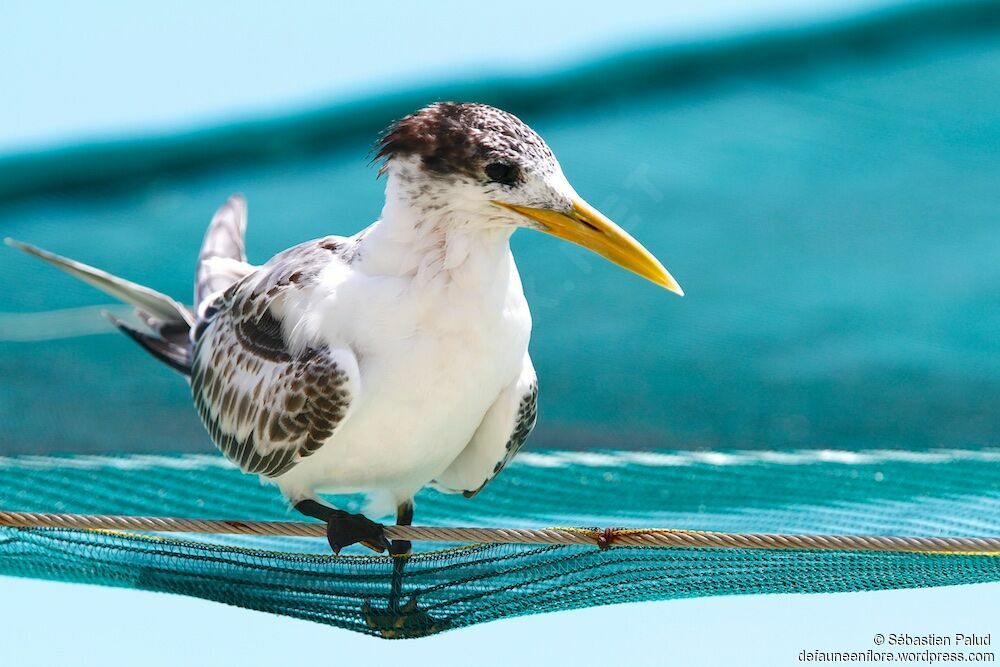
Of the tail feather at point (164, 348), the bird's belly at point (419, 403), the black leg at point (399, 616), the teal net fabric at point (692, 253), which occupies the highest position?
the teal net fabric at point (692, 253)

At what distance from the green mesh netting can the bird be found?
0.21 metres

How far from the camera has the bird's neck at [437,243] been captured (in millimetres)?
3029

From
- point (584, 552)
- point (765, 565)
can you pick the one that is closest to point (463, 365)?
point (584, 552)

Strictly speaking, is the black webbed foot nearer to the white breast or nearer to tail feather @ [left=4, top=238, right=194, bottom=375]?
the white breast

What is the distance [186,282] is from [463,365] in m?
3.97

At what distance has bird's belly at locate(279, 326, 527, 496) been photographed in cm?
307

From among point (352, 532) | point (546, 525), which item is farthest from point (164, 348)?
point (546, 525)

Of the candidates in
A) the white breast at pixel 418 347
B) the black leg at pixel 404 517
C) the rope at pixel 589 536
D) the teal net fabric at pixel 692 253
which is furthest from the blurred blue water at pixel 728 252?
the rope at pixel 589 536

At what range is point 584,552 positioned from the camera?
10.4ft

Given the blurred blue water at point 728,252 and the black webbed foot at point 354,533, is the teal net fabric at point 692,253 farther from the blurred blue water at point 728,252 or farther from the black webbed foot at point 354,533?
the black webbed foot at point 354,533

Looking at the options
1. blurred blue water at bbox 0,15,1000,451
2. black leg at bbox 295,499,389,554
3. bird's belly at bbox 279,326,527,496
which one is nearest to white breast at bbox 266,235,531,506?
bird's belly at bbox 279,326,527,496

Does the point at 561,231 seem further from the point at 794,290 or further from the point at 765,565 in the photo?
the point at 794,290

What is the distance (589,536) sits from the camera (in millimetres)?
2947

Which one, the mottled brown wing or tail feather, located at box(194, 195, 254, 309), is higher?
tail feather, located at box(194, 195, 254, 309)
